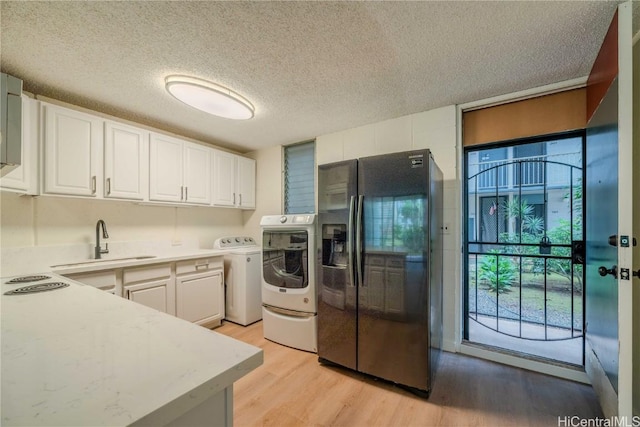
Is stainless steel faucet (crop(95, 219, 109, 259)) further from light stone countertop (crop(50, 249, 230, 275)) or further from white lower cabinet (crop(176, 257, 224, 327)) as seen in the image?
white lower cabinet (crop(176, 257, 224, 327))

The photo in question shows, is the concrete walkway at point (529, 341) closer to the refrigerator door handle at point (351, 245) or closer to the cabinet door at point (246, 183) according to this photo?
the refrigerator door handle at point (351, 245)

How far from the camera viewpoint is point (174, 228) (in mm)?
3197

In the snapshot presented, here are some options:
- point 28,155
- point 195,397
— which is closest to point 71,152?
point 28,155

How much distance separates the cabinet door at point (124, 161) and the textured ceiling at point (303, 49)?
245mm

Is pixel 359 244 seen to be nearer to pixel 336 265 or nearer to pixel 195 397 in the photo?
pixel 336 265

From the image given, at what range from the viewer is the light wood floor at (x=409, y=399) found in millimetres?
1623

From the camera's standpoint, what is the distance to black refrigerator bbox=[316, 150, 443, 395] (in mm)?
1808

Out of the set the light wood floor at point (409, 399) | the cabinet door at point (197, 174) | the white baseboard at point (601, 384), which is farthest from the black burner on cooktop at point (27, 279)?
the white baseboard at point (601, 384)

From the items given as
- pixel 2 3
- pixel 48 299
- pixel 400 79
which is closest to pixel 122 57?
pixel 2 3

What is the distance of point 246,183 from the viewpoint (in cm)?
373

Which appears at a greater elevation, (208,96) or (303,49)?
(303,49)

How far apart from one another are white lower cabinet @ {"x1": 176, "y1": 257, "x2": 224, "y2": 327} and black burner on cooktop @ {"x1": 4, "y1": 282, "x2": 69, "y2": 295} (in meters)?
1.35

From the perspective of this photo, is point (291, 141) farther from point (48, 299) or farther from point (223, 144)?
point (48, 299)

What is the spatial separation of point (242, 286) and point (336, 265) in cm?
144
